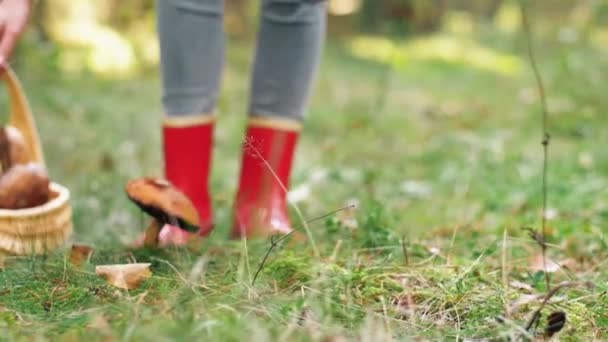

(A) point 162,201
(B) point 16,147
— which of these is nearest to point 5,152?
(B) point 16,147

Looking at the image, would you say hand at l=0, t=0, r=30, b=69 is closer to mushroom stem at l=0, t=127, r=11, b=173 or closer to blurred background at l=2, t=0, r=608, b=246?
mushroom stem at l=0, t=127, r=11, b=173

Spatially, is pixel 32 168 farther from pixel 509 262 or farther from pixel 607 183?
pixel 607 183

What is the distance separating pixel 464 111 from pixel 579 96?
0.64 meters

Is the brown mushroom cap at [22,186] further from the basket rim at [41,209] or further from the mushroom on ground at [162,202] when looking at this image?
the mushroom on ground at [162,202]

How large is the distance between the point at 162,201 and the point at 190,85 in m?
0.47

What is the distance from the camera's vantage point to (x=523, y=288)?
1.31 meters

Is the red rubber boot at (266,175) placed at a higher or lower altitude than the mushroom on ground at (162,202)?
lower

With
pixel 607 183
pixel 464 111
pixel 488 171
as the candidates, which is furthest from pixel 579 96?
pixel 607 183

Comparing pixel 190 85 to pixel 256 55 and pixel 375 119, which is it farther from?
pixel 375 119

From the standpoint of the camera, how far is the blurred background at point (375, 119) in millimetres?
2291

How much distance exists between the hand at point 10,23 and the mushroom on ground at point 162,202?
0.41m

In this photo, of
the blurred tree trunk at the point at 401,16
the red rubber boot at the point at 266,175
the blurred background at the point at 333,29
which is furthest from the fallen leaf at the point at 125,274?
the blurred tree trunk at the point at 401,16

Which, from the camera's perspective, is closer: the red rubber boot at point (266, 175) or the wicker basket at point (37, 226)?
the wicker basket at point (37, 226)

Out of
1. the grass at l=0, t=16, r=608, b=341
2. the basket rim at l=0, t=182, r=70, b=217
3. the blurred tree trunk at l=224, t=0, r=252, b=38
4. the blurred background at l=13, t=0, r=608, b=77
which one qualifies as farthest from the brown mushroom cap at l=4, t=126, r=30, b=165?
the blurred tree trunk at l=224, t=0, r=252, b=38
